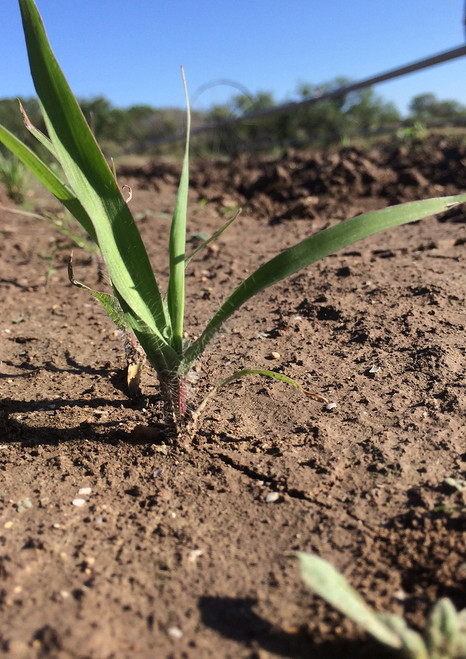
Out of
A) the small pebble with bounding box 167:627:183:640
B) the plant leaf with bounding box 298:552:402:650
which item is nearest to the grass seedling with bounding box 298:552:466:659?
the plant leaf with bounding box 298:552:402:650

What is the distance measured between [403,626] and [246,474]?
21.4 inches

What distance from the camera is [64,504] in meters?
1.16

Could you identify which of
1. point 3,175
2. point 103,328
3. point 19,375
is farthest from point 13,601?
point 3,175

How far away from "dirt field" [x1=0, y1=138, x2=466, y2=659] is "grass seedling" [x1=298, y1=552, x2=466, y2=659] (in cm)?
8

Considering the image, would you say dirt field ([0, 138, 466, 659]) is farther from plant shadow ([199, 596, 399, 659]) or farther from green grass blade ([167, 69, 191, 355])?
green grass blade ([167, 69, 191, 355])

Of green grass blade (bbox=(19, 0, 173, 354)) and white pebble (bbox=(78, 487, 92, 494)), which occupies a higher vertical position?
green grass blade (bbox=(19, 0, 173, 354))

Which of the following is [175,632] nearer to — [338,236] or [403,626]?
[403,626]

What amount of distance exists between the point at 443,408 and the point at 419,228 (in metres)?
1.71

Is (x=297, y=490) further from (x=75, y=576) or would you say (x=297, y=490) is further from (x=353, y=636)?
(x=75, y=576)

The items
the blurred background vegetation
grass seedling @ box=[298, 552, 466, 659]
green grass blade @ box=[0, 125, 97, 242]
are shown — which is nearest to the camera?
grass seedling @ box=[298, 552, 466, 659]

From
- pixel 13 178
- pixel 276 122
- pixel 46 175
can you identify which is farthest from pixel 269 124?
pixel 46 175

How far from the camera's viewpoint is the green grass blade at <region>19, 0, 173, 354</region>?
3.46ft

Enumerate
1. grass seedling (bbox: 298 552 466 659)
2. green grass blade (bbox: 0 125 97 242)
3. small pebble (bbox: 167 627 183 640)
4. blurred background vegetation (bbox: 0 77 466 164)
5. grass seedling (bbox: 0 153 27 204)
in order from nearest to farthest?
grass seedling (bbox: 298 552 466 659), small pebble (bbox: 167 627 183 640), green grass blade (bbox: 0 125 97 242), grass seedling (bbox: 0 153 27 204), blurred background vegetation (bbox: 0 77 466 164)

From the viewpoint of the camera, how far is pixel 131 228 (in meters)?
1.17
